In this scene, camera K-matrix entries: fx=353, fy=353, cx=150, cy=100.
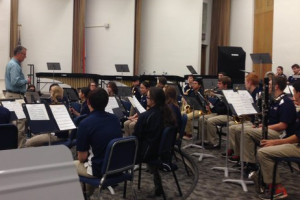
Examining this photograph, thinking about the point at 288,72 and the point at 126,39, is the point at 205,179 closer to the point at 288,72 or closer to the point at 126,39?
the point at 288,72

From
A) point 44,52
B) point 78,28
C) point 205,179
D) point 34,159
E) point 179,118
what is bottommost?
point 205,179

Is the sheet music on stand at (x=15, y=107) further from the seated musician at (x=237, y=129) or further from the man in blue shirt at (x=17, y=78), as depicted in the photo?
the seated musician at (x=237, y=129)

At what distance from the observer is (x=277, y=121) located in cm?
515

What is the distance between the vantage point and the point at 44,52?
1516 centimetres

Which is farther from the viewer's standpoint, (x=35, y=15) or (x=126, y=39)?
(x=126, y=39)

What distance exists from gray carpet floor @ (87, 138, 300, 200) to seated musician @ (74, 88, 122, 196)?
0.83m

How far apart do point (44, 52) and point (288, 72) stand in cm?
991

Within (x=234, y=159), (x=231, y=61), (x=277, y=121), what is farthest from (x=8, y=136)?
(x=231, y=61)

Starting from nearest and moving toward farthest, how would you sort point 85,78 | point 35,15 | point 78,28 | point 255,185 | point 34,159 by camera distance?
1. point 34,159
2. point 255,185
3. point 85,78
4. point 35,15
5. point 78,28

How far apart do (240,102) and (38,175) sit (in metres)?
3.86

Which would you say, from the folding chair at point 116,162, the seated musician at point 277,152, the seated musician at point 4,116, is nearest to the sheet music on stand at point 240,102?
the seated musician at point 277,152

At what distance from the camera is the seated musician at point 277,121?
4.64m

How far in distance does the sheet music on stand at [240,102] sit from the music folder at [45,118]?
6.60 feet

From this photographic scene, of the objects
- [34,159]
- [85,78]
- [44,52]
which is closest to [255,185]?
[34,159]
